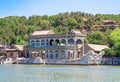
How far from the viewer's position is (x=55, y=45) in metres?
82.1

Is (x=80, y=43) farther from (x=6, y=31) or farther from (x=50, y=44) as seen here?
(x=6, y=31)

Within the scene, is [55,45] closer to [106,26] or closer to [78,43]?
[78,43]

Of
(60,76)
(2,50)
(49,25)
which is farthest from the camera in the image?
(49,25)

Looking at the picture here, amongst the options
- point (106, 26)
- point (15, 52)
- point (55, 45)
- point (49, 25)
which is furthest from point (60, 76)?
point (49, 25)

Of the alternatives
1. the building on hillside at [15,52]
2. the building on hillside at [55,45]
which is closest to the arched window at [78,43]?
the building on hillside at [55,45]

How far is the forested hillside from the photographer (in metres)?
Answer: 103

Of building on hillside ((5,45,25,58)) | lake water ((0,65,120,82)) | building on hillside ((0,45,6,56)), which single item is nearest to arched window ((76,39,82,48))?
building on hillside ((5,45,25,58))

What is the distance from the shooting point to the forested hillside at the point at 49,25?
102775mm

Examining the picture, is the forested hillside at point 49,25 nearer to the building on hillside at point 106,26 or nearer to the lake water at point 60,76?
the building on hillside at point 106,26

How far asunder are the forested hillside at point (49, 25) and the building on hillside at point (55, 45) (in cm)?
1083

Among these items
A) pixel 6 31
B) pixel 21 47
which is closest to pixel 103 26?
pixel 6 31

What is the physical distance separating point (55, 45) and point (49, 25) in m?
40.0

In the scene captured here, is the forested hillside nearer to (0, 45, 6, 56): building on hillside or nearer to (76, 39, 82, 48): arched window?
(76, 39, 82, 48): arched window

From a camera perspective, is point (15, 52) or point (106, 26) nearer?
point (15, 52)
